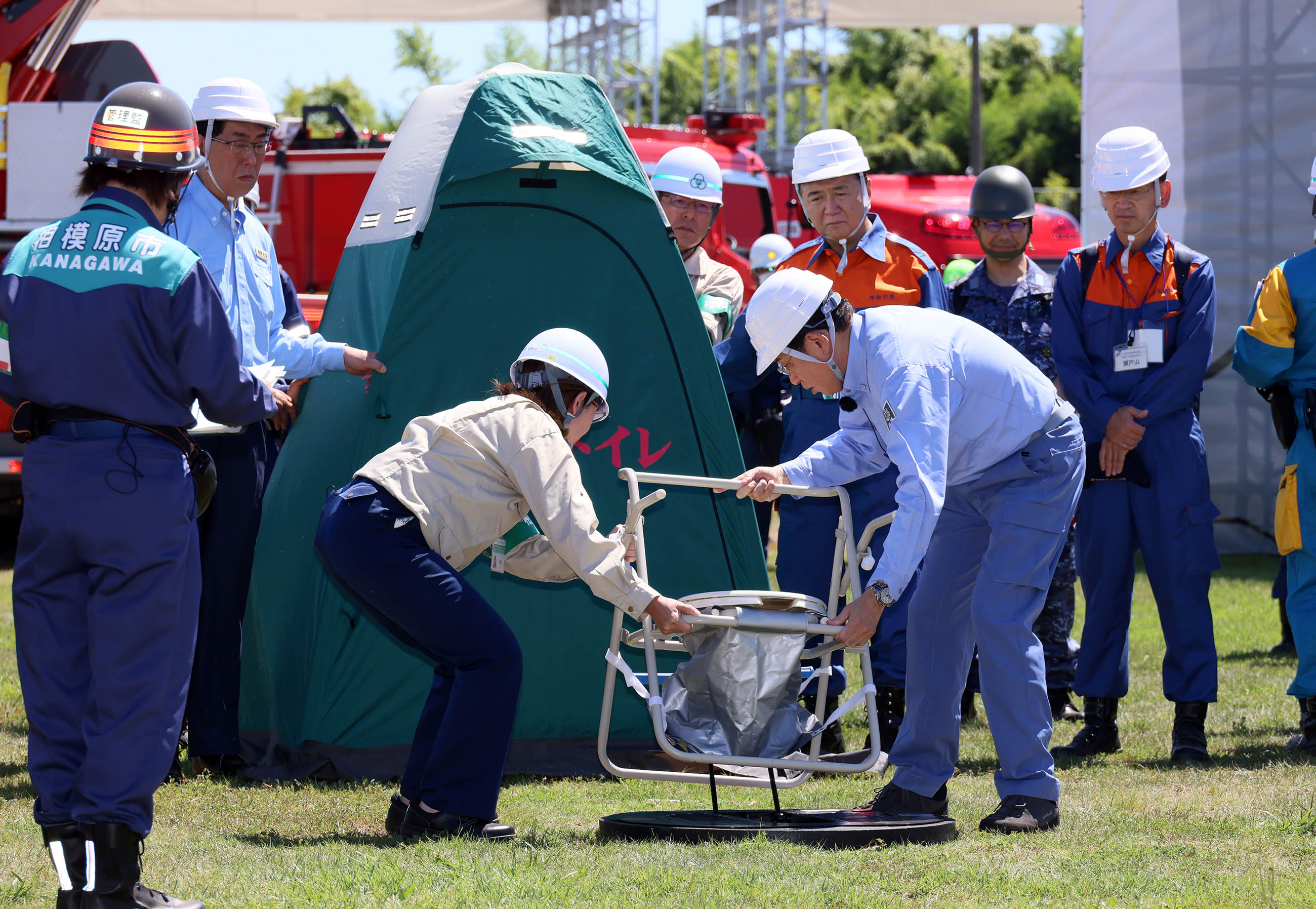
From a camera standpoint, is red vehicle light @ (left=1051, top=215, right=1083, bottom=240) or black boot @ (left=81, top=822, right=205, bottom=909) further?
red vehicle light @ (left=1051, top=215, right=1083, bottom=240)

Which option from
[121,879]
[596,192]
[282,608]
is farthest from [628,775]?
[596,192]

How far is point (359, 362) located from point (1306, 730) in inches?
140

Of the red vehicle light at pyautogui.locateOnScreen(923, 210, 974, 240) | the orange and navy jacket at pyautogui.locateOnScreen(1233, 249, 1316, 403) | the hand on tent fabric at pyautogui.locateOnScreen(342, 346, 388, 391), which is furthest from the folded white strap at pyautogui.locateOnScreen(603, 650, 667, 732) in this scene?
the red vehicle light at pyautogui.locateOnScreen(923, 210, 974, 240)

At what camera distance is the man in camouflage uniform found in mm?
6219

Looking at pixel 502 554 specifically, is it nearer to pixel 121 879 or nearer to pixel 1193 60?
pixel 121 879

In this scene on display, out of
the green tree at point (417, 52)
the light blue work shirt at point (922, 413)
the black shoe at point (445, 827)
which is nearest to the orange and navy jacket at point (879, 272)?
the light blue work shirt at point (922, 413)

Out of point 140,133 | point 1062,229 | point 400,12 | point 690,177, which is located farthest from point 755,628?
point 400,12

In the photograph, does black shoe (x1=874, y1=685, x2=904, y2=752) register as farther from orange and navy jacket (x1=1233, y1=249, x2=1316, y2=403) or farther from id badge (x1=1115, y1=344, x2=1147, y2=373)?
orange and navy jacket (x1=1233, y1=249, x2=1316, y2=403)

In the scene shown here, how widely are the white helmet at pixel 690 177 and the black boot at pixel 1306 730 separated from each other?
3.06 meters

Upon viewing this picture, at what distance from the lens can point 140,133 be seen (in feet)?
11.7

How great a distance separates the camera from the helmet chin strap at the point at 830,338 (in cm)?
404

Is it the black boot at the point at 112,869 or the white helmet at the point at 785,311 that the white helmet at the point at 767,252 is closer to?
the white helmet at the point at 785,311

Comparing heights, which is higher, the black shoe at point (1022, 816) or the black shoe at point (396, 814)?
the black shoe at point (396, 814)

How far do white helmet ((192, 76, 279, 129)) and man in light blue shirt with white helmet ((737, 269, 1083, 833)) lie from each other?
2.08m
